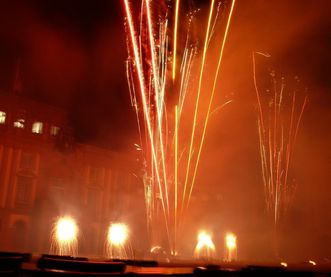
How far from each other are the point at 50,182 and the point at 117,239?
8.69 meters

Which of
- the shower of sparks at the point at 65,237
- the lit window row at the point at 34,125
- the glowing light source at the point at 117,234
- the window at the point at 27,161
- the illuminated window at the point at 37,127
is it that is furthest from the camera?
the glowing light source at the point at 117,234

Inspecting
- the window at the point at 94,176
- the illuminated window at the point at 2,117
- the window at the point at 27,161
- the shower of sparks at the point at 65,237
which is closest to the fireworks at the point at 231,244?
the window at the point at 94,176

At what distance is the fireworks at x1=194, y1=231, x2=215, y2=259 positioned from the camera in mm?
41906

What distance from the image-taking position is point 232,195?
45.9 m

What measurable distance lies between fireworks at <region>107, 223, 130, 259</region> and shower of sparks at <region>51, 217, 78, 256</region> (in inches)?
134

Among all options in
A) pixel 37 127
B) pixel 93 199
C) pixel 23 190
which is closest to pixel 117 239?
pixel 93 199

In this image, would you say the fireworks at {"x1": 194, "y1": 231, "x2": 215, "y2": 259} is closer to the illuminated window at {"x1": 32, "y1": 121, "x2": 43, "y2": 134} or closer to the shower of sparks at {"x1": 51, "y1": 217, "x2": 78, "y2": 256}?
the shower of sparks at {"x1": 51, "y1": 217, "x2": 78, "y2": 256}

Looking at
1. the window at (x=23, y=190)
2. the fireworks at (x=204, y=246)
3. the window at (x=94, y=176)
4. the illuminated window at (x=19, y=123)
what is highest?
the illuminated window at (x=19, y=123)

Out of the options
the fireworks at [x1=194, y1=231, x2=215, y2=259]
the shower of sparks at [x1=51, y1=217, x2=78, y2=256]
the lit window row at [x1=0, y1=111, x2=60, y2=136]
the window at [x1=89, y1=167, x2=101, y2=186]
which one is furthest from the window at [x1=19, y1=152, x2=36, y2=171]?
the fireworks at [x1=194, y1=231, x2=215, y2=259]

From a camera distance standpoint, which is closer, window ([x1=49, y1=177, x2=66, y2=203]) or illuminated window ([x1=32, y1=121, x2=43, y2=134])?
window ([x1=49, y1=177, x2=66, y2=203])

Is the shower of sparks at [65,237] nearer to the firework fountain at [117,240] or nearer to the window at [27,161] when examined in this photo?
the firework fountain at [117,240]

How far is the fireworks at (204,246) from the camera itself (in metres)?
41.9

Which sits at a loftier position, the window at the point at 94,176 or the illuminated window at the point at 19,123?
the illuminated window at the point at 19,123

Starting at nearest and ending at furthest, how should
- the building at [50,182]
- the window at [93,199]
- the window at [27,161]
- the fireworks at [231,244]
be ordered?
the building at [50,182] → the window at [27,161] → the window at [93,199] → the fireworks at [231,244]
